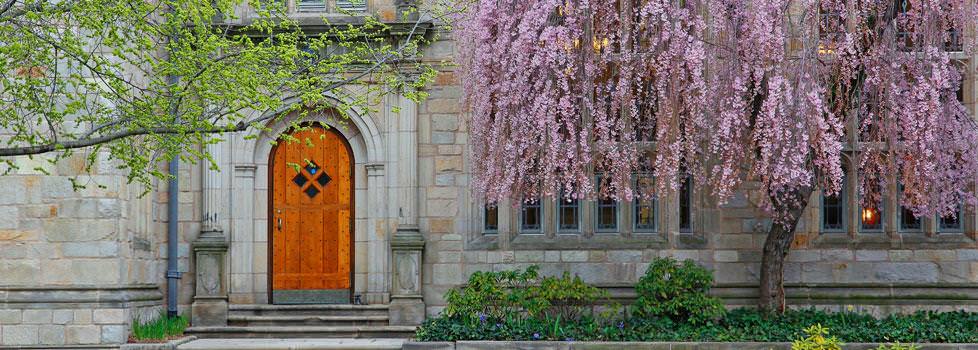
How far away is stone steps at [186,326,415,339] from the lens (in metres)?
16.2

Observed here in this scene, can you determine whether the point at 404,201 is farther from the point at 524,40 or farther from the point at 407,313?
the point at 524,40

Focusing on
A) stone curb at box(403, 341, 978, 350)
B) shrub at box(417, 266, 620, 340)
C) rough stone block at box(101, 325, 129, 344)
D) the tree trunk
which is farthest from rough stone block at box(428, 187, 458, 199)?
rough stone block at box(101, 325, 129, 344)

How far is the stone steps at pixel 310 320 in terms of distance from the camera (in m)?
16.4

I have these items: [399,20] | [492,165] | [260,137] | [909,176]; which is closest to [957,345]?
[909,176]

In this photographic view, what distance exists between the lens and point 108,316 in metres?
15.3

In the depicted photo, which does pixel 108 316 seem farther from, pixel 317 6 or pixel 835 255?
pixel 835 255

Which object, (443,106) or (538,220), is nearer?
(443,106)

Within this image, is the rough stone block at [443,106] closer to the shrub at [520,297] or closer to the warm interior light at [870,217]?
the shrub at [520,297]

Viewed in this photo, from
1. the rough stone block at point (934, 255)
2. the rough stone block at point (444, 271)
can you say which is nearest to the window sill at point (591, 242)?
the rough stone block at point (444, 271)

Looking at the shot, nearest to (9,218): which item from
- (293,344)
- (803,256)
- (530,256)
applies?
(293,344)

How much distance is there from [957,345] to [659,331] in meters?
3.21

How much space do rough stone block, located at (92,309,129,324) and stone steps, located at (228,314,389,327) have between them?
1.65m

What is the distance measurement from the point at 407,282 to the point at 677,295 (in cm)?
356

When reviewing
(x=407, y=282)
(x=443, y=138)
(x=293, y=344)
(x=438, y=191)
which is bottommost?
(x=293, y=344)
